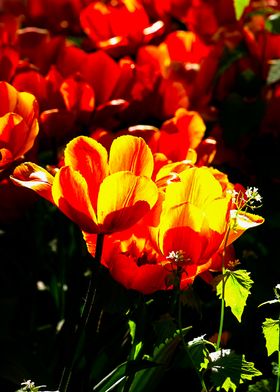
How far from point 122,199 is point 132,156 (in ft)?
0.25

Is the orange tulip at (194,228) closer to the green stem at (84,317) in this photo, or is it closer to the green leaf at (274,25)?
the green stem at (84,317)

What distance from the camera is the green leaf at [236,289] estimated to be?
0.78 meters

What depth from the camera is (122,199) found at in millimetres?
797

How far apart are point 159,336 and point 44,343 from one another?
351mm

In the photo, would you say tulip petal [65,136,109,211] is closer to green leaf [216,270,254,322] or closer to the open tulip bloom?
Answer: the open tulip bloom

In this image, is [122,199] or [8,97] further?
[8,97]

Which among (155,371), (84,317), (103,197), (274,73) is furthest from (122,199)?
(274,73)

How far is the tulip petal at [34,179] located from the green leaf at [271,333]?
0.23 meters

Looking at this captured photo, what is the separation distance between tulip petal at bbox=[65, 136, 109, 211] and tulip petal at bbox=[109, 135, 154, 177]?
0.01 metres

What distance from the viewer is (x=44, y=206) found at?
4.24 ft

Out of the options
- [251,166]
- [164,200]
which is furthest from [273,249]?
[164,200]

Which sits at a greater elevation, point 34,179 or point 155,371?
point 34,179

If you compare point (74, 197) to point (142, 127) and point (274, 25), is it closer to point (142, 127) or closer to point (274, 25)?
point (142, 127)

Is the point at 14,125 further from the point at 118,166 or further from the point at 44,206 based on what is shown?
the point at 44,206
